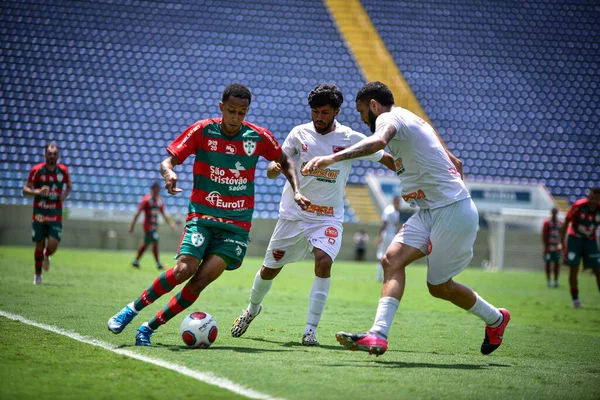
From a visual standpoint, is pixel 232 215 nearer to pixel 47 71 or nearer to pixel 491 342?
pixel 491 342

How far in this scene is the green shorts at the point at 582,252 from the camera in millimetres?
12398

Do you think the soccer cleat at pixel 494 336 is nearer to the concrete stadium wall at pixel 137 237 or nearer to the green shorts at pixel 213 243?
the green shorts at pixel 213 243

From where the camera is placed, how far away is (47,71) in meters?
29.8

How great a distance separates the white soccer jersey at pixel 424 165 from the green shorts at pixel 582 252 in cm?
756

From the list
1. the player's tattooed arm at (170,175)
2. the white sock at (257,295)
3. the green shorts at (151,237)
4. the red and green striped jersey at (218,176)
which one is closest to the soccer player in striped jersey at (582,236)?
the white sock at (257,295)

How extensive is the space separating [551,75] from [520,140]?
4657 mm

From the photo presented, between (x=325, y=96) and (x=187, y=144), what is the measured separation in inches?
57.7

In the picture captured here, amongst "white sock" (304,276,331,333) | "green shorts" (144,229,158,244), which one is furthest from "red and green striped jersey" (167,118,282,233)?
"green shorts" (144,229,158,244)

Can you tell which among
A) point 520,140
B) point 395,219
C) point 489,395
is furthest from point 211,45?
point 489,395

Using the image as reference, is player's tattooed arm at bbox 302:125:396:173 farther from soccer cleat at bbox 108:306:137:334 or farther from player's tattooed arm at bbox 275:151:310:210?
soccer cleat at bbox 108:306:137:334

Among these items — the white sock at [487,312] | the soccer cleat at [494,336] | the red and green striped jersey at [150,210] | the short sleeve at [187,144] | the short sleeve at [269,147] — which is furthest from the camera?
the red and green striped jersey at [150,210]

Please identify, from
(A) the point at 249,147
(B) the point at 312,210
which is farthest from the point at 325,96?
(B) the point at 312,210

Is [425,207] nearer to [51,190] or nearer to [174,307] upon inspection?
[174,307]

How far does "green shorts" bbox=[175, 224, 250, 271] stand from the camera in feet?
18.7
